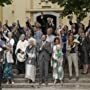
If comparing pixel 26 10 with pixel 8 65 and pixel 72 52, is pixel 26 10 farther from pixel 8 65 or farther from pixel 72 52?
pixel 8 65

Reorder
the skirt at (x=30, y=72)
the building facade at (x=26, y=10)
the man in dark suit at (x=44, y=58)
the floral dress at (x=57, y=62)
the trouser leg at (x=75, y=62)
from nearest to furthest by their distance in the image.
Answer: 1. the floral dress at (x=57, y=62)
2. the man in dark suit at (x=44, y=58)
3. the skirt at (x=30, y=72)
4. the trouser leg at (x=75, y=62)
5. the building facade at (x=26, y=10)

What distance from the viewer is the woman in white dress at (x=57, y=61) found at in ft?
77.7

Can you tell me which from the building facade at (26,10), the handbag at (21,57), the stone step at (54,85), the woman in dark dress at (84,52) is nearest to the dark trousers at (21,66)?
the handbag at (21,57)

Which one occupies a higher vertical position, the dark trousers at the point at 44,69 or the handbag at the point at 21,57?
the handbag at the point at 21,57

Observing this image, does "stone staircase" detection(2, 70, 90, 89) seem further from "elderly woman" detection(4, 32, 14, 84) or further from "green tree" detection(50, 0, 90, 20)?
"green tree" detection(50, 0, 90, 20)

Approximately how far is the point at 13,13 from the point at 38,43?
54.0 ft

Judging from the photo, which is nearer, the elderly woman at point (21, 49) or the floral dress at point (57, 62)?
the floral dress at point (57, 62)

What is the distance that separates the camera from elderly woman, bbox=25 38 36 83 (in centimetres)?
2383

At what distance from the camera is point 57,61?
2375cm

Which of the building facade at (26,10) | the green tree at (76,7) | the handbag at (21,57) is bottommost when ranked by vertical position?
the handbag at (21,57)

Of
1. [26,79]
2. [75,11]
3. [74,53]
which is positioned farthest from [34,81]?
[75,11]

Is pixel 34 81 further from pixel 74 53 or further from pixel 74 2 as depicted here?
pixel 74 2

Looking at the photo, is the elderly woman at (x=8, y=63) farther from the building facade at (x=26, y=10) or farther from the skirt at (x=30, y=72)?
the building facade at (x=26, y=10)

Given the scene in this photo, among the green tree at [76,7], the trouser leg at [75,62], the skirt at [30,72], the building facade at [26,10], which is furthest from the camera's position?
the building facade at [26,10]
